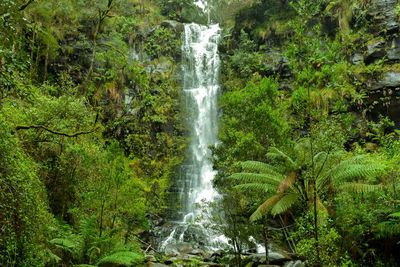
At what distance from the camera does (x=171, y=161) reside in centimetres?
1591

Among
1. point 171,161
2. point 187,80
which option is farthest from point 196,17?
point 171,161

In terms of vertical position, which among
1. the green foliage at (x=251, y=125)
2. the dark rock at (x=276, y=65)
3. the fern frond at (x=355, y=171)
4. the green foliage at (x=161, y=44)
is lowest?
the fern frond at (x=355, y=171)

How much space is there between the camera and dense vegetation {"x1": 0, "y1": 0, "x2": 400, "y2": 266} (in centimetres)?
406

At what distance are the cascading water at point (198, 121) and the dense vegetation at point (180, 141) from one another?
0.87 m

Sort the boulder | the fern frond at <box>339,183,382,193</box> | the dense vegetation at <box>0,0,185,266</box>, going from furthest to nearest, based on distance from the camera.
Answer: the boulder < the fern frond at <box>339,183,382,193</box> < the dense vegetation at <box>0,0,185,266</box>

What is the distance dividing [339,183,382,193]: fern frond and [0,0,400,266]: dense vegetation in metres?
0.03

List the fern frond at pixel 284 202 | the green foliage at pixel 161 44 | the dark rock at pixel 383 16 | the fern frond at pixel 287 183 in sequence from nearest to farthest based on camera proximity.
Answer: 1. the fern frond at pixel 287 183
2. the fern frond at pixel 284 202
3. the dark rock at pixel 383 16
4. the green foliage at pixel 161 44

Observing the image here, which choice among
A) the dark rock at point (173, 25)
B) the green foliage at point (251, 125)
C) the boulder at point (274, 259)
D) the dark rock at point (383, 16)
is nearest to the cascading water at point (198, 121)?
the dark rock at point (173, 25)

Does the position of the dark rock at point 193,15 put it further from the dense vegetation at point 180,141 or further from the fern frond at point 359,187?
the fern frond at point 359,187

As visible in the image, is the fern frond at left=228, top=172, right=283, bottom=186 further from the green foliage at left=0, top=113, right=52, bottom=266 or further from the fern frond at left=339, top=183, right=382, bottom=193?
the green foliage at left=0, top=113, right=52, bottom=266

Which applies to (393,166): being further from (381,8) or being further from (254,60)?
(254,60)

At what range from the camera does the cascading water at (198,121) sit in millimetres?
12796

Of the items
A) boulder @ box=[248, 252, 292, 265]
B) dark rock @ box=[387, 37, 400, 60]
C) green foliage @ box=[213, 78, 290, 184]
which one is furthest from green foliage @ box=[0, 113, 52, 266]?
dark rock @ box=[387, 37, 400, 60]

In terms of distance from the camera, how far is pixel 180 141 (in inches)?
680
